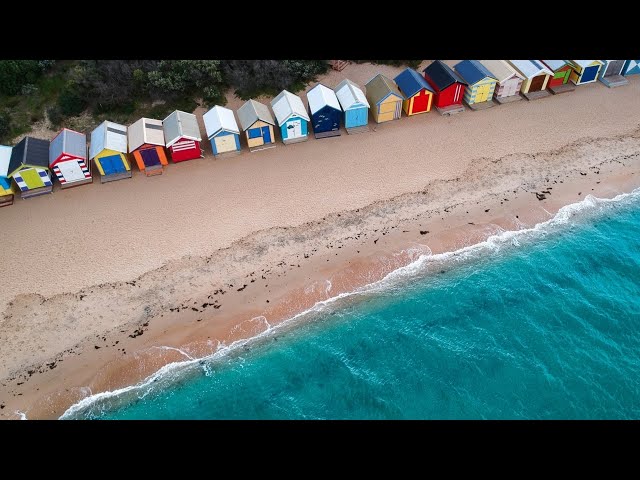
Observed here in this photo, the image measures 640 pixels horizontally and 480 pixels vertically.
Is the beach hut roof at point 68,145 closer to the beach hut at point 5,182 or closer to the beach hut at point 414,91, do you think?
the beach hut at point 5,182

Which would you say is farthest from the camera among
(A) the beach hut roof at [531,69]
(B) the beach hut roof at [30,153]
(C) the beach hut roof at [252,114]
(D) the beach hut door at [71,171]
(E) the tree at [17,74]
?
(E) the tree at [17,74]

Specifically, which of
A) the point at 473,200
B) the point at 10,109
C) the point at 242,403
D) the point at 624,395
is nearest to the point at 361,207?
the point at 473,200

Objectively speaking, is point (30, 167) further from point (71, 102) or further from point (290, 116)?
point (290, 116)

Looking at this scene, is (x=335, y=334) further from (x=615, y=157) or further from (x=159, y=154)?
(x=615, y=157)

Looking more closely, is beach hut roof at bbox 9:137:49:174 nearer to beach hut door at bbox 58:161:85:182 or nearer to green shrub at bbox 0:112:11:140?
beach hut door at bbox 58:161:85:182

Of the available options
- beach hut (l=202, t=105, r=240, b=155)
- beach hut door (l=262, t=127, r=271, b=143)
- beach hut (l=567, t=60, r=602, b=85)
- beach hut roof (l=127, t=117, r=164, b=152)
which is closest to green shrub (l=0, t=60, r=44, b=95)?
beach hut roof (l=127, t=117, r=164, b=152)

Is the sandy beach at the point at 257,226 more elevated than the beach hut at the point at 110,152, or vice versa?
the beach hut at the point at 110,152

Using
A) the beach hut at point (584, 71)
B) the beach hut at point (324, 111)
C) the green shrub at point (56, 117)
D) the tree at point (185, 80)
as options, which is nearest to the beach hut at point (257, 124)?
the beach hut at point (324, 111)

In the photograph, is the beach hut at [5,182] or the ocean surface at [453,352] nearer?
the ocean surface at [453,352]
